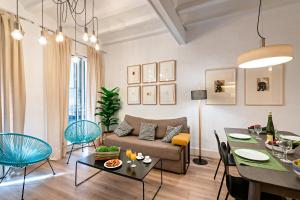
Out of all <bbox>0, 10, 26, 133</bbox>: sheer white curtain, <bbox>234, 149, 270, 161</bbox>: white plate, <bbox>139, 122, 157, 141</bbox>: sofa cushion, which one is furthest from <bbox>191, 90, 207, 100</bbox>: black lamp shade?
<bbox>0, 10, 26, 133</bbox>: sheer white curtain

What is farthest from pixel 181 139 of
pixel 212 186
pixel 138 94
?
pixel 138 94

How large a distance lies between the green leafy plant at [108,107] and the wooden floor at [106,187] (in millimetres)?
1641

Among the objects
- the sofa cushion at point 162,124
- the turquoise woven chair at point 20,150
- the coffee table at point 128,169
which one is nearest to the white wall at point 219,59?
the sofa cushion at point 162,124

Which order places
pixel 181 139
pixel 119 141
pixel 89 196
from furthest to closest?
pixel 119 141 → pixel 181 139 → pixel 89 196

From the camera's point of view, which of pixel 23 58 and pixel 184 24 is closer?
pixel 23 58

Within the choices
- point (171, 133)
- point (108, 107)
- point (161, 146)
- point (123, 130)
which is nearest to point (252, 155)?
point (161, 146)

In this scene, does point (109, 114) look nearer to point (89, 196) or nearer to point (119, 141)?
point (119, 141)

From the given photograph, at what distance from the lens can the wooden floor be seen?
202cm

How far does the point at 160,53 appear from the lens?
384 centimetres

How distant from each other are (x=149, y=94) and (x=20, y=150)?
8.93ft

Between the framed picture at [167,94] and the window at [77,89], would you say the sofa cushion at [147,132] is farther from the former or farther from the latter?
the window at [77,89]

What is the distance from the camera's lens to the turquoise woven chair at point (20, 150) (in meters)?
1.94

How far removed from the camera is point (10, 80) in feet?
8.36

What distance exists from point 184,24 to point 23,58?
3.29 m
